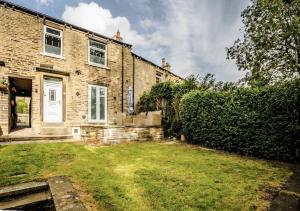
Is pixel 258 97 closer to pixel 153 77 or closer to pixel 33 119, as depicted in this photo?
pixel 33 119

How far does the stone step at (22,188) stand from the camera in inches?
141

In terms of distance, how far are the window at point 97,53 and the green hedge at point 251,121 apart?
7.51 metres

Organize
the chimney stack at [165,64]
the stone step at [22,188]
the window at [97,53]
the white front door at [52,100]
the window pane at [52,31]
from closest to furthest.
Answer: the stone step at [22,188] → the white front door at [52,100] → the window pane at [52,31] → the window at [97,53] → the chimney stack at [165,64]

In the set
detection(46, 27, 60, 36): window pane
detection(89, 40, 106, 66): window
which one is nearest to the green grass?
detection(46, 27, 60, 36): window pane

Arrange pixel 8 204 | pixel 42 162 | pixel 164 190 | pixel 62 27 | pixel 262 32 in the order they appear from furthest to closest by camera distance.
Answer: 1. pixel 262 32
2. pixel 62 27
3. pixel 42 162
4. pixel 164 190
5. pixel 8 204

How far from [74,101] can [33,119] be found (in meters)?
2.51

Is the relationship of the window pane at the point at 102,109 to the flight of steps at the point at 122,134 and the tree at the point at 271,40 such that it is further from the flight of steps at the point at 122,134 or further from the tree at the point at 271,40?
the tree at the point at 271,40

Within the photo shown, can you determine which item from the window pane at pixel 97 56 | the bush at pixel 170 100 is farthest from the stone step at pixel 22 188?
the window pane at pixel 97 56

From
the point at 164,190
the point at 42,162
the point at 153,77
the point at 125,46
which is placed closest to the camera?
the point at 164,190

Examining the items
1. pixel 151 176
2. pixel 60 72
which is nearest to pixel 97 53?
pixel 60 72

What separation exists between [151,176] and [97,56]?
11.6 meters

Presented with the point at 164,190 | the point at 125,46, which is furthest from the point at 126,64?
the point at 164,190

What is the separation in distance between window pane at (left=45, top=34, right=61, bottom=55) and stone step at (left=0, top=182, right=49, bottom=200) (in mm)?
10237

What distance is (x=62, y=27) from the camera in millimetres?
12898
